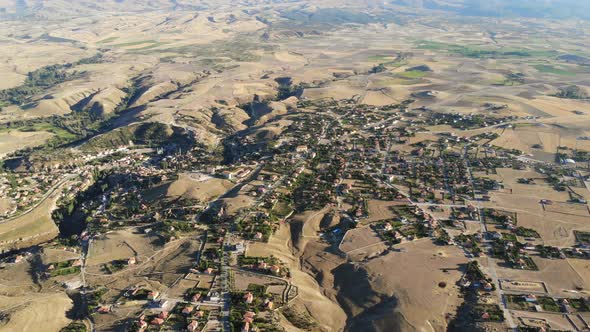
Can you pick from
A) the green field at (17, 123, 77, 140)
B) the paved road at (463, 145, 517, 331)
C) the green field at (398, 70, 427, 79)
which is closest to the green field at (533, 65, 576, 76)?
the green field at (398, 70, 427, 79)

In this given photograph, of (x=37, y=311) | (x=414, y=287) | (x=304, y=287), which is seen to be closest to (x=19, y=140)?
(x=37, y=311)

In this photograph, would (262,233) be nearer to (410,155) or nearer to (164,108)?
(410,155)

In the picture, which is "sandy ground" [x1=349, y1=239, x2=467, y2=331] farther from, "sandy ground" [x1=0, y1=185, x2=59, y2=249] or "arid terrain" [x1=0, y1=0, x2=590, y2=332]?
"sandy ground" [x1=0, y1=185, x2=59, y2=249]

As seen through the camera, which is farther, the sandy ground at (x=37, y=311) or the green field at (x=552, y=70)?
the green field at (x=552, y=70)

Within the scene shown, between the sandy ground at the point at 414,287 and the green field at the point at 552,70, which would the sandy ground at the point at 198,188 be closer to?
the sandy ground at the point at 414,287

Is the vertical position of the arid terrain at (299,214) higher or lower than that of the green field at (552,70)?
lower

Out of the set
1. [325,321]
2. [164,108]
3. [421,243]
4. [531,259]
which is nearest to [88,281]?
[325,321]

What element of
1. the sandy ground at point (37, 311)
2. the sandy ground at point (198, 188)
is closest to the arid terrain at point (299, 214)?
the sandy ground at point (37, 311)

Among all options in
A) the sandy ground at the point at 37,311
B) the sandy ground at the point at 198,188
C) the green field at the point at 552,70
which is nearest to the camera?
the sandy ground at the point at 37,311

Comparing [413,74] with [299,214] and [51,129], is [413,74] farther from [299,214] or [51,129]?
[51,129]

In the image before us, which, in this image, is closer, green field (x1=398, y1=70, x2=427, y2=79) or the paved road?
the paved road

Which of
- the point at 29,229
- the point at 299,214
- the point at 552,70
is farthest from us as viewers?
the point at 552,70
